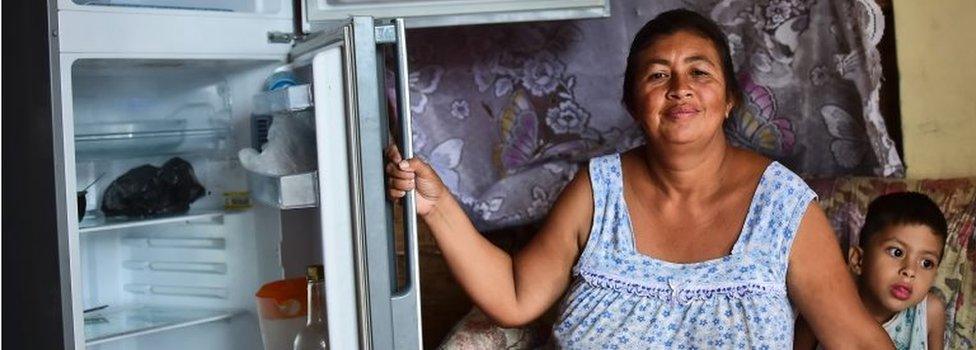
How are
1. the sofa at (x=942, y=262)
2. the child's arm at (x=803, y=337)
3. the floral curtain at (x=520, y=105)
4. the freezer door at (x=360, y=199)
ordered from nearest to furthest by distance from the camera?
the freezer door at (x=360, y=199)
the child's arm at (x=803, y=337)
the sofa at (x=942, y=262)
the floral curtain at (x=520, y=105)

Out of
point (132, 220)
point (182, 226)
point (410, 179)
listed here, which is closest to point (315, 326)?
point (410, 179)

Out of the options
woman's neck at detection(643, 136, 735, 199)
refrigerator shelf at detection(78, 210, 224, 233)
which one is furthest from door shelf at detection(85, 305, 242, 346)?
woman's neck at detection(643, 136, 735, 199)

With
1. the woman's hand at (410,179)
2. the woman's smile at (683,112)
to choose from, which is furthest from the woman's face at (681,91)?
the woman's hand at (410,179)

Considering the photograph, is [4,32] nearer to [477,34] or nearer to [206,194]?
[206,194]

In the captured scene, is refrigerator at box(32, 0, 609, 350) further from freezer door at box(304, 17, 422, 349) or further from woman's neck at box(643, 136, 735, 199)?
woman's neck at box(643, 136, 735, 199)

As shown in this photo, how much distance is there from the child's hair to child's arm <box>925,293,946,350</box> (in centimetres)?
14

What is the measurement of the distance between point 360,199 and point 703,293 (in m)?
0.67

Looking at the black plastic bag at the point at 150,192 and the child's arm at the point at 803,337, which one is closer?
the child's arm at the point at 803,337

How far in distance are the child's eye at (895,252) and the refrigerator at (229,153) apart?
0.80 meters

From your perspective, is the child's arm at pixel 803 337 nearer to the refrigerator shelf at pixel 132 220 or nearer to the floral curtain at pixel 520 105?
the floral curtain at pixel 520 105

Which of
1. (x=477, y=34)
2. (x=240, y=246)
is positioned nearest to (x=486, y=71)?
(x=477, y=34)

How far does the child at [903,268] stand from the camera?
2504mm

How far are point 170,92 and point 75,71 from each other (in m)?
0.25

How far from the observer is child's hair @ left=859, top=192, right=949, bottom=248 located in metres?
2.52
